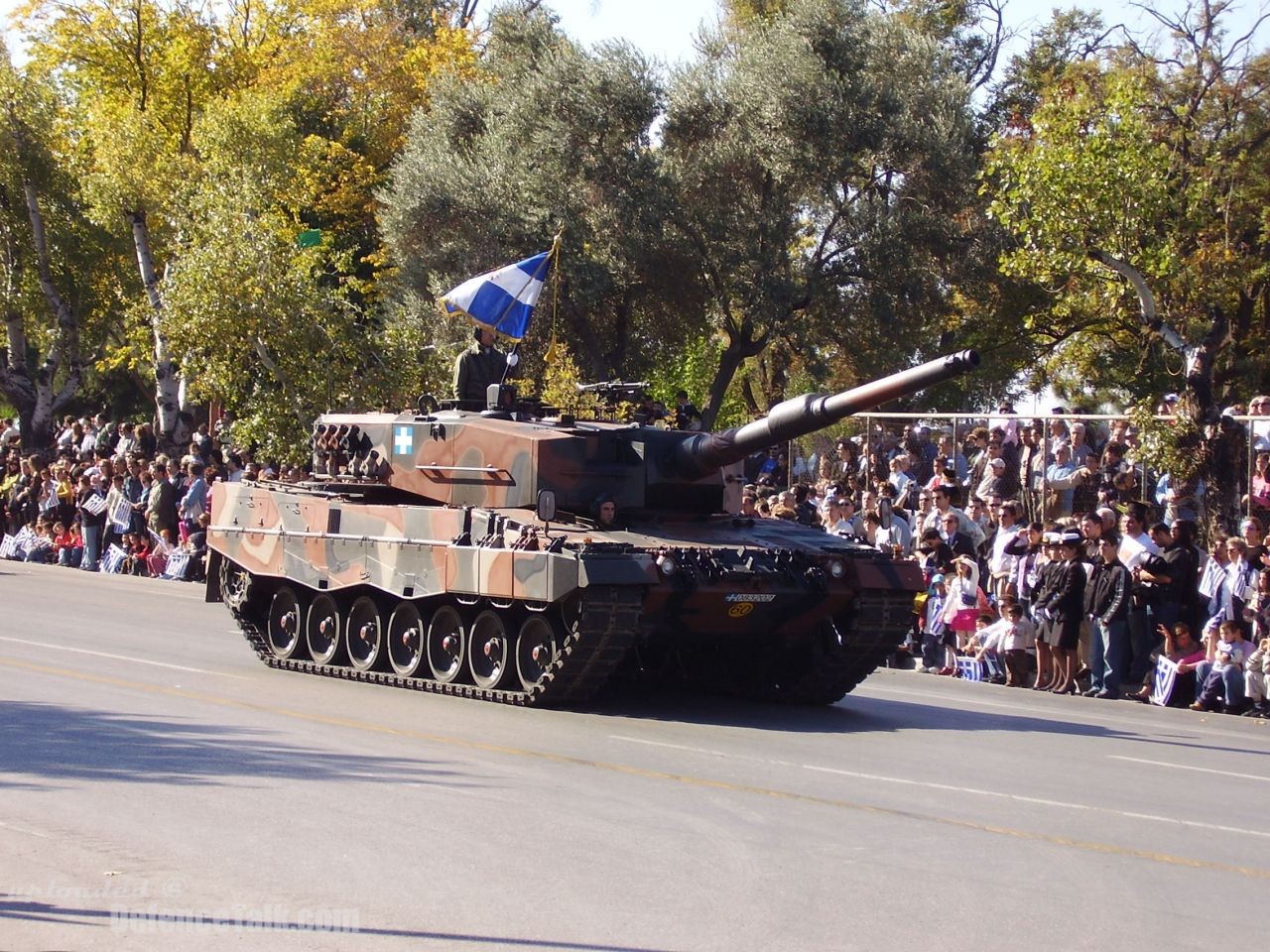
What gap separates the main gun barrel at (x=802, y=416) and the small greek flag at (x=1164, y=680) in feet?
14.4

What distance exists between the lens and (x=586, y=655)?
1337 cm

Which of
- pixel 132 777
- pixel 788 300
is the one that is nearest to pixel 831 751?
pixel 132 777

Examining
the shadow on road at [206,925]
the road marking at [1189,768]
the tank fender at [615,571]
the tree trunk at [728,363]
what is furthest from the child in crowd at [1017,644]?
the tree trunk at [728,363]

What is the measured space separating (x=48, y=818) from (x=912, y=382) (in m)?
6.62

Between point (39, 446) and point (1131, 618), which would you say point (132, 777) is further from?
point (39, 446)

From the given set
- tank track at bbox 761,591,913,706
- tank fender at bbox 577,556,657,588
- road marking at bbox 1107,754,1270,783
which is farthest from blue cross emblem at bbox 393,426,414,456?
road marking at bbox 1107,754,1270,783

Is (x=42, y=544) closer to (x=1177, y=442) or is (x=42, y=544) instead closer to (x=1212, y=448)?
(x=1177, y=442)

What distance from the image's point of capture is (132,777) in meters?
10.2

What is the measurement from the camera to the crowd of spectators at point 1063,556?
16219mm

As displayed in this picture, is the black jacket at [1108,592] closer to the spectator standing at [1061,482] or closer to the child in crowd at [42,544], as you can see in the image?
the spectator standing at [1061,482]

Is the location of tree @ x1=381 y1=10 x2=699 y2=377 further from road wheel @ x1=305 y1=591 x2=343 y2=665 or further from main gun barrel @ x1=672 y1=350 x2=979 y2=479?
main gun barrel @ x1=672 y1=350 x2=979 y2=479

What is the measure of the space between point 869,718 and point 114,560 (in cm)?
1806

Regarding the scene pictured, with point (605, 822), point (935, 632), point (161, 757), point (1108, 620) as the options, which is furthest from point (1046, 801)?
point (935, 632)

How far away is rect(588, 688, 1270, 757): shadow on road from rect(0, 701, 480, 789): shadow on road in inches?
123
